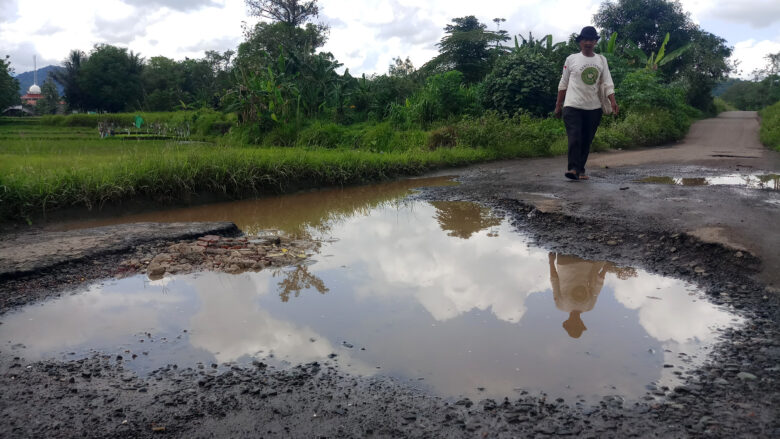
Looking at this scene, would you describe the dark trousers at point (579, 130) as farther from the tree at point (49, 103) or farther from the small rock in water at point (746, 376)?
the tree at point (49, 103)

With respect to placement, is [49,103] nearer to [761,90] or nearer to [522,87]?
[522,87]

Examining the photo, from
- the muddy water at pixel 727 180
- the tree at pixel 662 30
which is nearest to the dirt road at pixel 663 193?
the muddy water at pixel 727 180

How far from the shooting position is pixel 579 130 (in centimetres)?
670

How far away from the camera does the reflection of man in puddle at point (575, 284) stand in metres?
2.88

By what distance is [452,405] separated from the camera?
1975mm

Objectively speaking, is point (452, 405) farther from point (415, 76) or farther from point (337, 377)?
point (415, 76)

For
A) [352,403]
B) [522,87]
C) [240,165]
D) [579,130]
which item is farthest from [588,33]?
[522,87]

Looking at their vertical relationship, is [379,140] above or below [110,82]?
below

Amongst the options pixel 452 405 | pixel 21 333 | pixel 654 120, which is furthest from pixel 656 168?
pixel 21 333

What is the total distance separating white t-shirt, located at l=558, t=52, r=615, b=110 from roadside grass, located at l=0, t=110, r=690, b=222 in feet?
9.49

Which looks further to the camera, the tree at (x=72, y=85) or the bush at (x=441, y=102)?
the tree at (x=72, y=85)

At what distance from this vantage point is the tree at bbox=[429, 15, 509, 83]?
24578 mm

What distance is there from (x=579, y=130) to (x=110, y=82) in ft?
166

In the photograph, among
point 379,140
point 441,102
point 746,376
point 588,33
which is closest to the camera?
point 746,376
